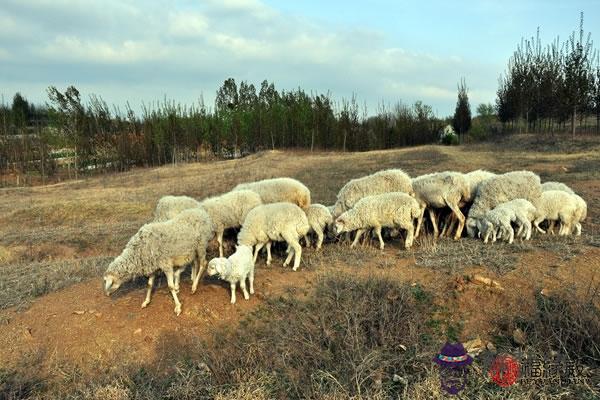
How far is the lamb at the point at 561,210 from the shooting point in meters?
7.87

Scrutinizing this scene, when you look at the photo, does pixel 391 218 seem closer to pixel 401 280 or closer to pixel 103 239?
pixel 401 280

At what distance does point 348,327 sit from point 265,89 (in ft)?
118

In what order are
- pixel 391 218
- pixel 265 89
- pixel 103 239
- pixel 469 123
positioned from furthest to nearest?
pixel 265 89
pixel 469 123
pixel 103 239
pixel 391 218

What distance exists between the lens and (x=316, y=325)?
16.9 feet

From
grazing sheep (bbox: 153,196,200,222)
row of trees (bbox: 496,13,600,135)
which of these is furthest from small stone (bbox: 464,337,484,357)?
row of trees (bbox: 496,13,600,135)

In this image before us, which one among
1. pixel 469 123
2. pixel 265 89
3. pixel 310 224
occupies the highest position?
pixel 265 89

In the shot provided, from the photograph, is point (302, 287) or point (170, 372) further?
point (302, 287)

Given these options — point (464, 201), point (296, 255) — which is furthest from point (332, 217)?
point (464, 201)

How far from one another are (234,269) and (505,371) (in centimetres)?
312

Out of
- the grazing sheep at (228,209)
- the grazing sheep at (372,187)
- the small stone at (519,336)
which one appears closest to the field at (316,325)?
the small stone at (519,336)

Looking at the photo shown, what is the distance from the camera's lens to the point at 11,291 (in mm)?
6871

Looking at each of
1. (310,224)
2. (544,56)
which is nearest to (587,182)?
(310,224)

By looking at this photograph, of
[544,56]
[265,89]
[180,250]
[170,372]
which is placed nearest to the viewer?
[170,372]

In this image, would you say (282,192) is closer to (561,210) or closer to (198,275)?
(198,275)
